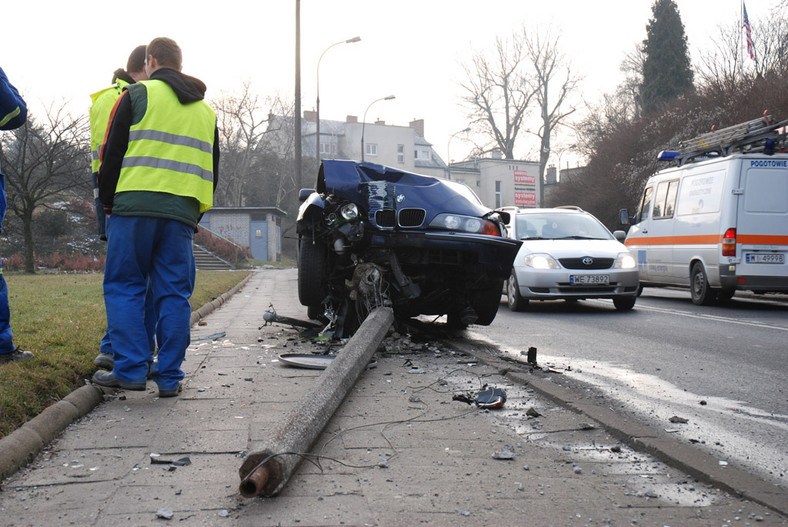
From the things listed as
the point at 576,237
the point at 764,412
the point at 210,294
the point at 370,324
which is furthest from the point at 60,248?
the point at 764,412

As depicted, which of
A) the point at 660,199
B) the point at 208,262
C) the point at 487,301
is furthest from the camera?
the point at 208,262

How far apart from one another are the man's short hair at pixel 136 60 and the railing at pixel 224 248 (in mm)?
35258

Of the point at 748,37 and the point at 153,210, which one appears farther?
the point at 748,37

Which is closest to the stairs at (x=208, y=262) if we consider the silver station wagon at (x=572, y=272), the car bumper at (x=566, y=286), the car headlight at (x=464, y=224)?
the silver station wagon at (x=572, y=272)

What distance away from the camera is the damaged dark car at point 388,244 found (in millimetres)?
6805

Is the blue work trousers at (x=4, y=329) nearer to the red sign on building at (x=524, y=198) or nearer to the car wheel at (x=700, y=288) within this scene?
the car wheel at (x=700, y=288)

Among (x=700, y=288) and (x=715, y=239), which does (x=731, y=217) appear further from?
(x=700, y=288)

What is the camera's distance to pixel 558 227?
41.5 ft

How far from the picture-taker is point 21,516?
277 centimetres

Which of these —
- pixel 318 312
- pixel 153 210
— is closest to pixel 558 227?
pixel 318 312

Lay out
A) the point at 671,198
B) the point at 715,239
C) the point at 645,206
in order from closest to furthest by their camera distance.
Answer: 1. the point at 715,239
2. the point at 671,198
3. the point at 645,206

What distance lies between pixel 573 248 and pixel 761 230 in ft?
10.6

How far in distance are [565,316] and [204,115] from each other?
24.4 feet

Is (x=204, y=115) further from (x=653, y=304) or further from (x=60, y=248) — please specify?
(x=60, y=248)
